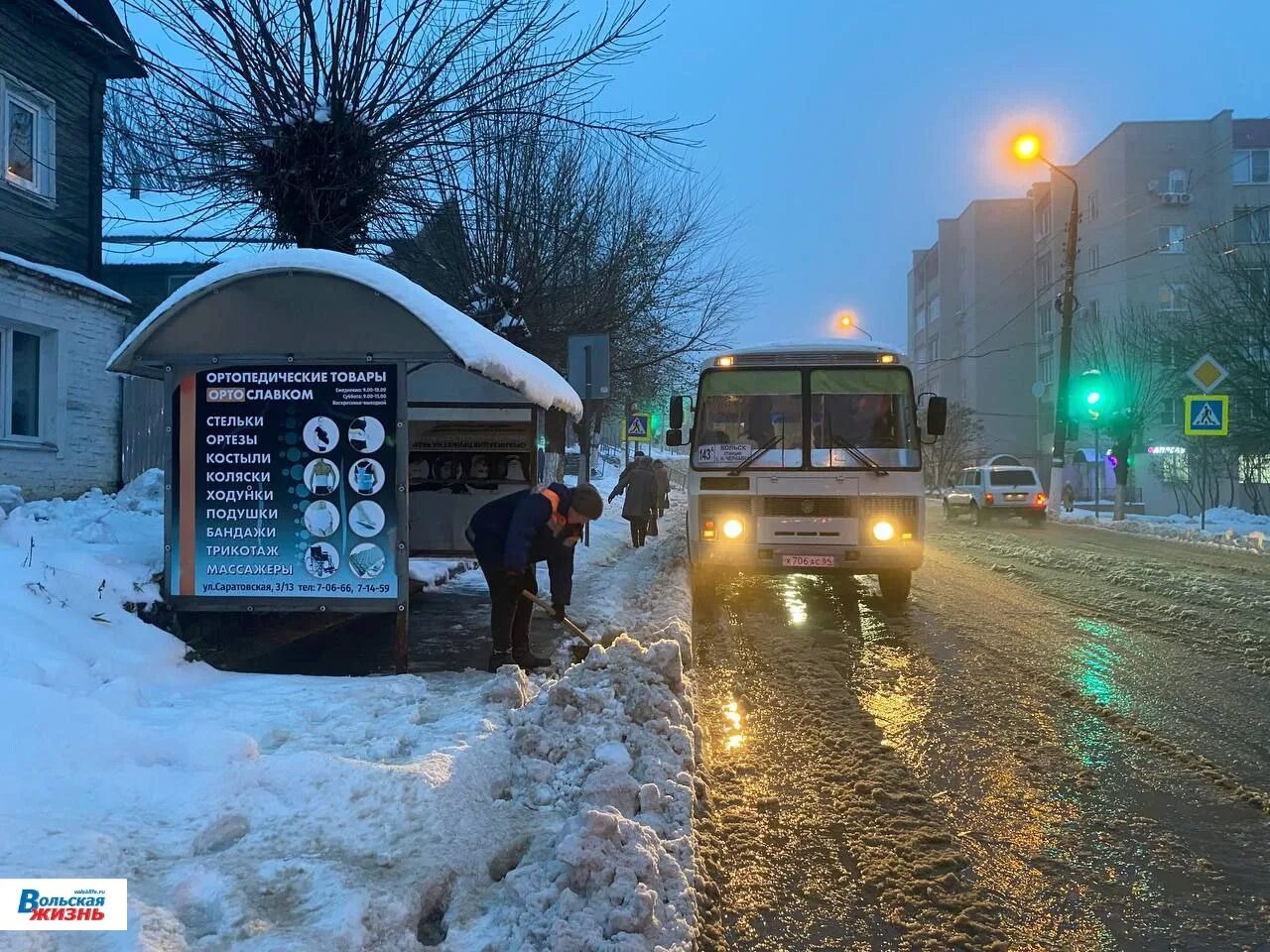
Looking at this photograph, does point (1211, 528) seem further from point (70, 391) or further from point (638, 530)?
point (70, 391)

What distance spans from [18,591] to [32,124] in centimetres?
1123

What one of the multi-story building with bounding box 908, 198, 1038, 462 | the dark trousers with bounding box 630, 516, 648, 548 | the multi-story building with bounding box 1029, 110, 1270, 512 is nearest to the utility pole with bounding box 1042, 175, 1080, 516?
the multi-story building with bounding box 1029, 110, 1270, 512

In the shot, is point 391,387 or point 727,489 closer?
point 391,387

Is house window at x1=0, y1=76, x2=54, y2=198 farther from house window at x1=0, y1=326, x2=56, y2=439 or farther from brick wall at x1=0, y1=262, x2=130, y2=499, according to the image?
house window at x1=0, y1=326, x2=56, y2=439

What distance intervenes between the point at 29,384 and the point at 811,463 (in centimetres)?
1113

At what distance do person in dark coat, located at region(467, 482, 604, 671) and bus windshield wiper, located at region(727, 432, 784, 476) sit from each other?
3.00m

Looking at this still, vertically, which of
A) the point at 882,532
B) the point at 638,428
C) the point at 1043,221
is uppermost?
the point at 1043,221

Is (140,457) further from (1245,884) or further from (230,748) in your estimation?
(1245,884)

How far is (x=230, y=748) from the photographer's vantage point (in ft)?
12.5

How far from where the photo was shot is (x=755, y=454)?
8.95 meters

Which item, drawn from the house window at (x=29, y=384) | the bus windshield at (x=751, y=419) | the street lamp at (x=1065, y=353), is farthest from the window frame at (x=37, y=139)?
the street lamp at (x=1065, y=353)

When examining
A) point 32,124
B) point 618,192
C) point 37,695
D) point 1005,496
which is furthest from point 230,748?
point 1005,496

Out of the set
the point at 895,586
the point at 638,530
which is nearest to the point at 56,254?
the point at 638,530

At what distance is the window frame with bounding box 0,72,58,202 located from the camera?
12141mm
